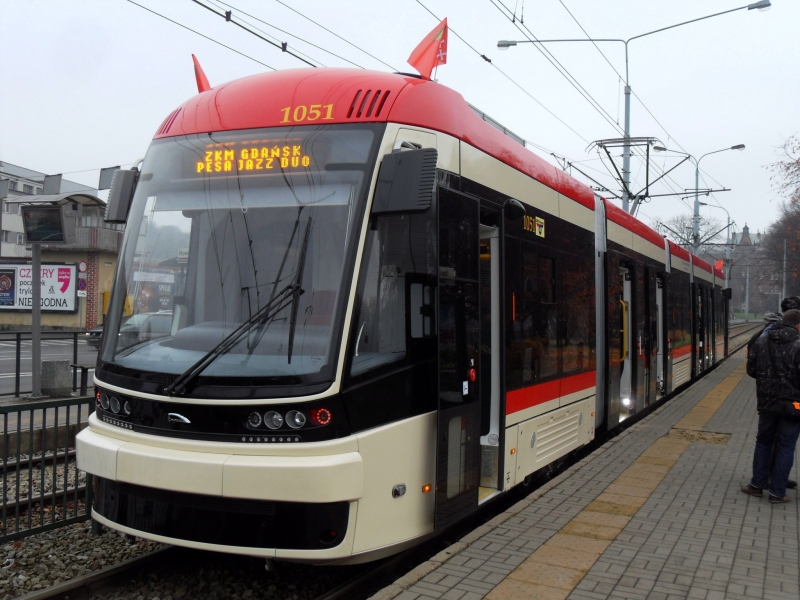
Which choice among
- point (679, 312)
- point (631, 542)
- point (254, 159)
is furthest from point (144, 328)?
point (679, 312)

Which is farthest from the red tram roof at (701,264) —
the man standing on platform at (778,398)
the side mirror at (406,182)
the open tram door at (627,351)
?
the side mirror at (406,182)

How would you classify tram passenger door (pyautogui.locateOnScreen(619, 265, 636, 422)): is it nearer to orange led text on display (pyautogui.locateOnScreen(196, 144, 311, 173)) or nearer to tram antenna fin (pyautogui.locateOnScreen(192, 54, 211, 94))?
tram antenna fin (pyautogui.locateOnScreen(192, 54, 211, 94))

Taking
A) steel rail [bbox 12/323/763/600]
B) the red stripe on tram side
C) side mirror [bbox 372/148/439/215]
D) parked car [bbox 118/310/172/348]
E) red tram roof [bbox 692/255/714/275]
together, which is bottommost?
steel rail [bbox 12/323/763/600]

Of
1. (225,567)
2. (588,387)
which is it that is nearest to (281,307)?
(225,567)

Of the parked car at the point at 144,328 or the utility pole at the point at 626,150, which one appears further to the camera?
the utility pole at the point at 626,150

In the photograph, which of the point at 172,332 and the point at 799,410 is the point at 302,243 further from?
the point at 799,410

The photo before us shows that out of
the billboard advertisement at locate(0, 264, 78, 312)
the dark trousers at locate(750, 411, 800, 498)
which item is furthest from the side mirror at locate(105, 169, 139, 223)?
the billboard advertisement at locate(0, 264, 78, 312)

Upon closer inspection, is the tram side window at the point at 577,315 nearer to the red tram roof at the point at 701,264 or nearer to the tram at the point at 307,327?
the tram at the point at 307,327

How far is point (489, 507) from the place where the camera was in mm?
7613

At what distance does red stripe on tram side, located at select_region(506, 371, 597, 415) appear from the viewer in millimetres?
6383

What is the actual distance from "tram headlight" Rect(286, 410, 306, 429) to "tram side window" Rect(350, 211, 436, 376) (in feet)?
1.33

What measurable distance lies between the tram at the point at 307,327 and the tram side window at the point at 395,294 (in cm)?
1

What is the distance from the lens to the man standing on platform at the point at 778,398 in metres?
6.59

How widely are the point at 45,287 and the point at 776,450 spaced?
3321 cm
